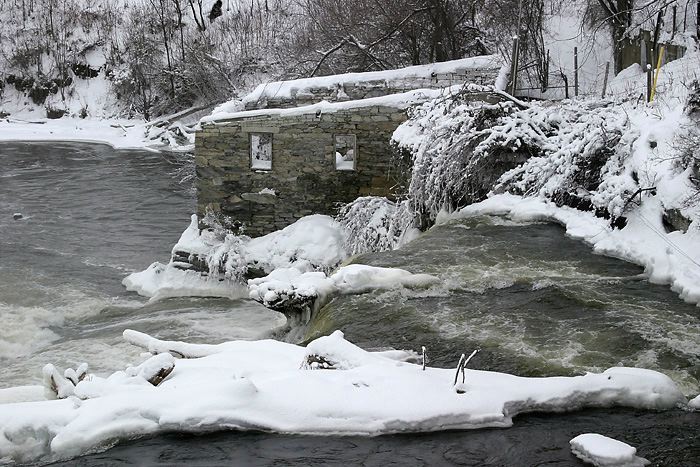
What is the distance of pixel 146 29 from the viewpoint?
35156 mm

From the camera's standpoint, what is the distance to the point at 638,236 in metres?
8.41

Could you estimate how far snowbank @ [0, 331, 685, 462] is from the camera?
451cm

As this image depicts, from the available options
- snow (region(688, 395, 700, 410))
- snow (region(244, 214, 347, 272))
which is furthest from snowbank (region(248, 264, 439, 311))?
snow (region(244, 214, 347, 272))

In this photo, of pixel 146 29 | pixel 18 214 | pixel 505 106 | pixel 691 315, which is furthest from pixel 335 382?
pixel 146 29

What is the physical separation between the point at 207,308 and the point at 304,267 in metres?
1.84

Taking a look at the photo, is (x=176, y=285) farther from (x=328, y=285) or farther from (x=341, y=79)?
(x=328, y=285)

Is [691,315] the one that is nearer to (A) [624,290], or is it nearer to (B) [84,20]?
(A) [624,290]

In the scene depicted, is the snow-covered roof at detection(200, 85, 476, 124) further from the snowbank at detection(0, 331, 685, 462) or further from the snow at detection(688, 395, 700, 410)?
the snow at detection(688, 395, 700, 410)

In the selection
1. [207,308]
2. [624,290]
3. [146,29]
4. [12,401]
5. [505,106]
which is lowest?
[207,308]

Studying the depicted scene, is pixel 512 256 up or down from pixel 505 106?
down

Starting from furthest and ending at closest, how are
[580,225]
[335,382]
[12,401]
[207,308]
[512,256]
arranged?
1. [207,308]
2. [580,225]
3. [512,256]
4. [12,401]
5. [335,382]

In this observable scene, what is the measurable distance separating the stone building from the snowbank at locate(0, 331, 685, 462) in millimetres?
8954

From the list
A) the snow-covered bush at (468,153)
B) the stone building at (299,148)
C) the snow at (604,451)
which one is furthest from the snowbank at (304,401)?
the stone building at (299,148)

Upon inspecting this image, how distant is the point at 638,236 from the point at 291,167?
7.55 m
